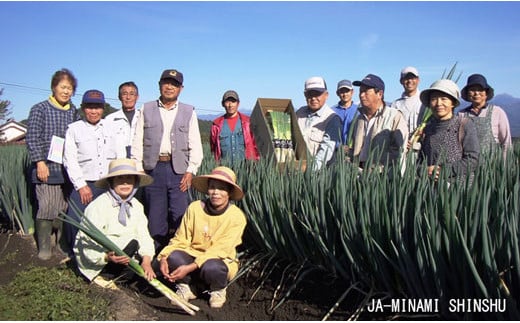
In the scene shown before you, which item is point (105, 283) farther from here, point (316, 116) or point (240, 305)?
point (316, 116)

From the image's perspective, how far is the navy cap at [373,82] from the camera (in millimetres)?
3064

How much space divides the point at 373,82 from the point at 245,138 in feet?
5.18

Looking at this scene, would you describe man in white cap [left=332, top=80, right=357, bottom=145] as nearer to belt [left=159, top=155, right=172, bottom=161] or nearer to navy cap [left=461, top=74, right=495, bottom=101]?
navy cap [left=461, top=74, right=495, bottom=101]

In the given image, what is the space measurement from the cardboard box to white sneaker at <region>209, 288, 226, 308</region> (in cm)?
114

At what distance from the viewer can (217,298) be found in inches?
105

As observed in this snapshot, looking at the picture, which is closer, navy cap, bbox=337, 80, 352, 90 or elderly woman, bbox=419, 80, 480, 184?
elderly woman, bbox=419, 80, 480, 184

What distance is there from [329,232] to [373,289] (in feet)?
1.19

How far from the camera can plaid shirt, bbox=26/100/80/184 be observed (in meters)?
3.67

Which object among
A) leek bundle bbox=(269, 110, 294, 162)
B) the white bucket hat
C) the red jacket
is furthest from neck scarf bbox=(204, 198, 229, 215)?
the white bucket hat

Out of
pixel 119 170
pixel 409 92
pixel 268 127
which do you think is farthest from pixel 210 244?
pixel 409 92

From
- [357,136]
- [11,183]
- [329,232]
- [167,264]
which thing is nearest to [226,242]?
[167,264]

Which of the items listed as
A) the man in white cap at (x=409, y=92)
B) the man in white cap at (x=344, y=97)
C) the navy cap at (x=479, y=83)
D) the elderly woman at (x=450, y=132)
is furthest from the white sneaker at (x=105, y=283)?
the navy cap at (x=479, y=83)

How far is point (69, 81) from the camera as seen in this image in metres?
3.73

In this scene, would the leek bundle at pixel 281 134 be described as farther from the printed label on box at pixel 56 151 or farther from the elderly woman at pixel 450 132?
the printed label on box at pixel 56 151
